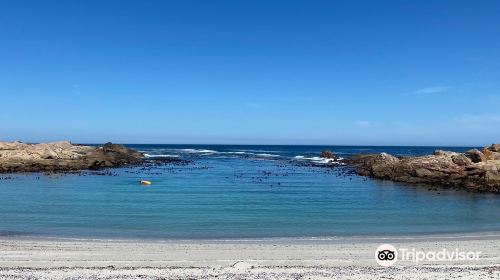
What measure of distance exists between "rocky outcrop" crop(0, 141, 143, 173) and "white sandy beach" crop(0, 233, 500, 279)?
42.1 m

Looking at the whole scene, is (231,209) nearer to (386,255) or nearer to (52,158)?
(386,255)

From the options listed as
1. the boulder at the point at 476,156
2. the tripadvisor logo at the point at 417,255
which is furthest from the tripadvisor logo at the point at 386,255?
the boulder at the point at 476,156

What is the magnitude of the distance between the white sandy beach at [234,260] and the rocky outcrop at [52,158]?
4205 centimetres

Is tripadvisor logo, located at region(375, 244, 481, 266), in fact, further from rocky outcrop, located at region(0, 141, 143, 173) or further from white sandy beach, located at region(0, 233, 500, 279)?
rocky outcrop, located at region(0, 141, 143, 173)

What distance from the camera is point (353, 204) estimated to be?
1228 inches

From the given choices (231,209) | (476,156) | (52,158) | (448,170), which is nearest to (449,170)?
(448,170)


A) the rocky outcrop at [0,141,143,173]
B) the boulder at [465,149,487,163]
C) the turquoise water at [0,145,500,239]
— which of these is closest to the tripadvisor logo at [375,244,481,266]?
the turquoise water at [0,145,500,239]

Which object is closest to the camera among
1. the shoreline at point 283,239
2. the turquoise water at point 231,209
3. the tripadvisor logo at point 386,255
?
the tripadvisor logo at point 386,255

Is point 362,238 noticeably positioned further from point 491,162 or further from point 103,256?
point 491,162

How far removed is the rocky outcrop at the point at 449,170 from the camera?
42094 mm

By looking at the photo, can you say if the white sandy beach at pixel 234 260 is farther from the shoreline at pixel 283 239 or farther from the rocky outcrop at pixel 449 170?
the rocky outcrop at pixel 449 170

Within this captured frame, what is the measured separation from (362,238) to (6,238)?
15.2m

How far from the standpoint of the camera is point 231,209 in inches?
1094

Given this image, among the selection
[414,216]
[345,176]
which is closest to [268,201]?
[414,216]
